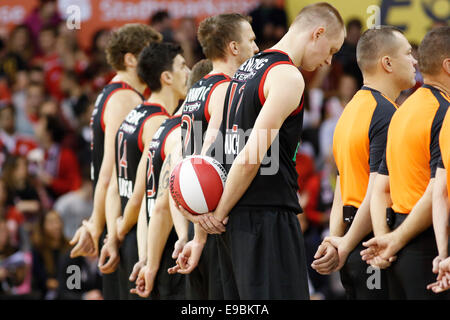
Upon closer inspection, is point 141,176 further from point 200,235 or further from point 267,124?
point 267,124

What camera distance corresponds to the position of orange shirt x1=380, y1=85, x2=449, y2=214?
471cm

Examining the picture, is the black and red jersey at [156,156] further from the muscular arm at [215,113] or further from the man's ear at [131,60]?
the man's ear at [131,60]

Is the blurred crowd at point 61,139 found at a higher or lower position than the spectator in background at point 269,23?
lower

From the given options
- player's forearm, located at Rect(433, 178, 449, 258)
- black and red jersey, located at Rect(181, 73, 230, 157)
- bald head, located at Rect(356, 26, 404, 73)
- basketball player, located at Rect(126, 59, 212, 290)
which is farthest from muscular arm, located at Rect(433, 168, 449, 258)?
basketball player, located at Rect(126, 59, 212, 290)

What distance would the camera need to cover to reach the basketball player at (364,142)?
5176 millimetres

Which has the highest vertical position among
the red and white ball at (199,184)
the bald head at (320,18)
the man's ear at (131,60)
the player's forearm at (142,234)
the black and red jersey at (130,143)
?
the man's ear at (131,60)

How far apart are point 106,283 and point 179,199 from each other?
2624mm

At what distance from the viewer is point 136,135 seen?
21.2 feet

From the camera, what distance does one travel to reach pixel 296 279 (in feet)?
15.1

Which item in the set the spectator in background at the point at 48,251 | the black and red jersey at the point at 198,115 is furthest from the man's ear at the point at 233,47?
the spectator in background at the point at 48,251

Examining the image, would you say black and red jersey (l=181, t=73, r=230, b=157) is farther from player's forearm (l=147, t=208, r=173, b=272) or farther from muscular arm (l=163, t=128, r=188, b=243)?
player's forearm (l=147, t=208, r=173, b=272)

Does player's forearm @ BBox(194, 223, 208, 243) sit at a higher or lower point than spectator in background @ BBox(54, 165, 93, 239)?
lower

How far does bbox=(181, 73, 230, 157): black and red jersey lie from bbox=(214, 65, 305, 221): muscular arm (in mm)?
978

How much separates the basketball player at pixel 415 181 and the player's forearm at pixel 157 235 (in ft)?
5.29
